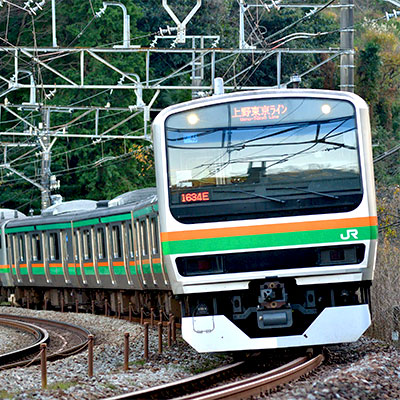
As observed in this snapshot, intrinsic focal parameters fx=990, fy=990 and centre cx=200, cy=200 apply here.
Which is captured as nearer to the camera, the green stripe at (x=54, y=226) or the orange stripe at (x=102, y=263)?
the orange stripe at (x=102, y=263)

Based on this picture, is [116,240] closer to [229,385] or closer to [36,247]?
[36,247]

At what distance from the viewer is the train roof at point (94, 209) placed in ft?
57.8

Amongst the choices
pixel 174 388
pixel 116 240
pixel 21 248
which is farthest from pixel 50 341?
pixel 21 248

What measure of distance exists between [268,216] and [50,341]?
816cm

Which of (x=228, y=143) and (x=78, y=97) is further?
(x=78, y=97)

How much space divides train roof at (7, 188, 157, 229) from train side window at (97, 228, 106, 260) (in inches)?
12.4

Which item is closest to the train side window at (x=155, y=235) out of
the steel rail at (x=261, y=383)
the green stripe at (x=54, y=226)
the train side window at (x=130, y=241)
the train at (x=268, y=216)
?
the train side window at (x=130, y=241)

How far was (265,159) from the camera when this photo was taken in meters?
9.97

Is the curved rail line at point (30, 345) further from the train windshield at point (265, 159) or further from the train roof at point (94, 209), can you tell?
the train windshield at point (265, 159)

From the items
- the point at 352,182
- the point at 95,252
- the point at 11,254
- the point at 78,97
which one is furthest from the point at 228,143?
the point at 78,97

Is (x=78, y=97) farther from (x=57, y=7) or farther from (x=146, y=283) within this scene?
(x=146, y=283)

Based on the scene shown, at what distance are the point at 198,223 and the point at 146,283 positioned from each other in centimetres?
744

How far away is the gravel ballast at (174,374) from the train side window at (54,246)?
9.04 meters

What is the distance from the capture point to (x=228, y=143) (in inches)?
394
